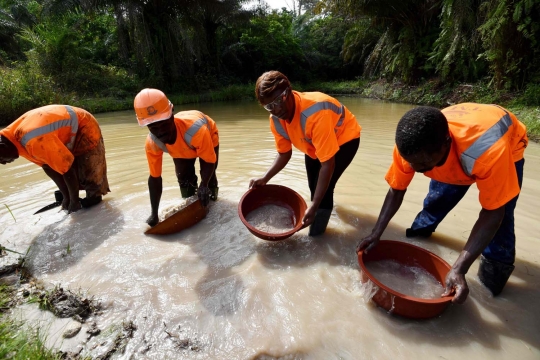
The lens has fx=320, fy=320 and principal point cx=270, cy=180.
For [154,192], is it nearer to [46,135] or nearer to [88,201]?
[46,135]

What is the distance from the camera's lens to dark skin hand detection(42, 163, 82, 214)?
3.29 m

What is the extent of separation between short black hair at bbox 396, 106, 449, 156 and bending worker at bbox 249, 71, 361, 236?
719mm

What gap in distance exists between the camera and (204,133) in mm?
2918

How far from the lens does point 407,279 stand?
233 centimetres

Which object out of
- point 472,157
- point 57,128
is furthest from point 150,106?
point 472,157

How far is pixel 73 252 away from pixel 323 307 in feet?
7.52

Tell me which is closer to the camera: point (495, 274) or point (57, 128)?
point (495, 274)

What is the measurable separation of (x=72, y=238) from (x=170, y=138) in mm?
1465

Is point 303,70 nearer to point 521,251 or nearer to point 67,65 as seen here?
point 67,65

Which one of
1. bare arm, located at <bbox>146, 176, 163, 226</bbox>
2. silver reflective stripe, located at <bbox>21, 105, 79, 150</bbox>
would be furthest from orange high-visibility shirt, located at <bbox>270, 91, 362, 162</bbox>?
silver reflective stripe, located at <bbox>21, 105, 79, 150</bbox>

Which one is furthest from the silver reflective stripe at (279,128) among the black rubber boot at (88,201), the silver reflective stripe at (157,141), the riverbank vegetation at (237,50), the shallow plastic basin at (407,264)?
the riverbank vegetation at (237,50)

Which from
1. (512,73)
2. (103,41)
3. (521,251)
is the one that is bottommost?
(521,251)

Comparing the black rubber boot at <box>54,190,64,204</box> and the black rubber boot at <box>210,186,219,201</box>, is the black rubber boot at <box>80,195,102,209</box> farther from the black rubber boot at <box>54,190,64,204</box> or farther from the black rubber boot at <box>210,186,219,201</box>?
the black rubber boot at <box>210,186,219,201</box>

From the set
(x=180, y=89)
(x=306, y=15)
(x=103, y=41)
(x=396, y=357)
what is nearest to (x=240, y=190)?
(x=396, y=357)
